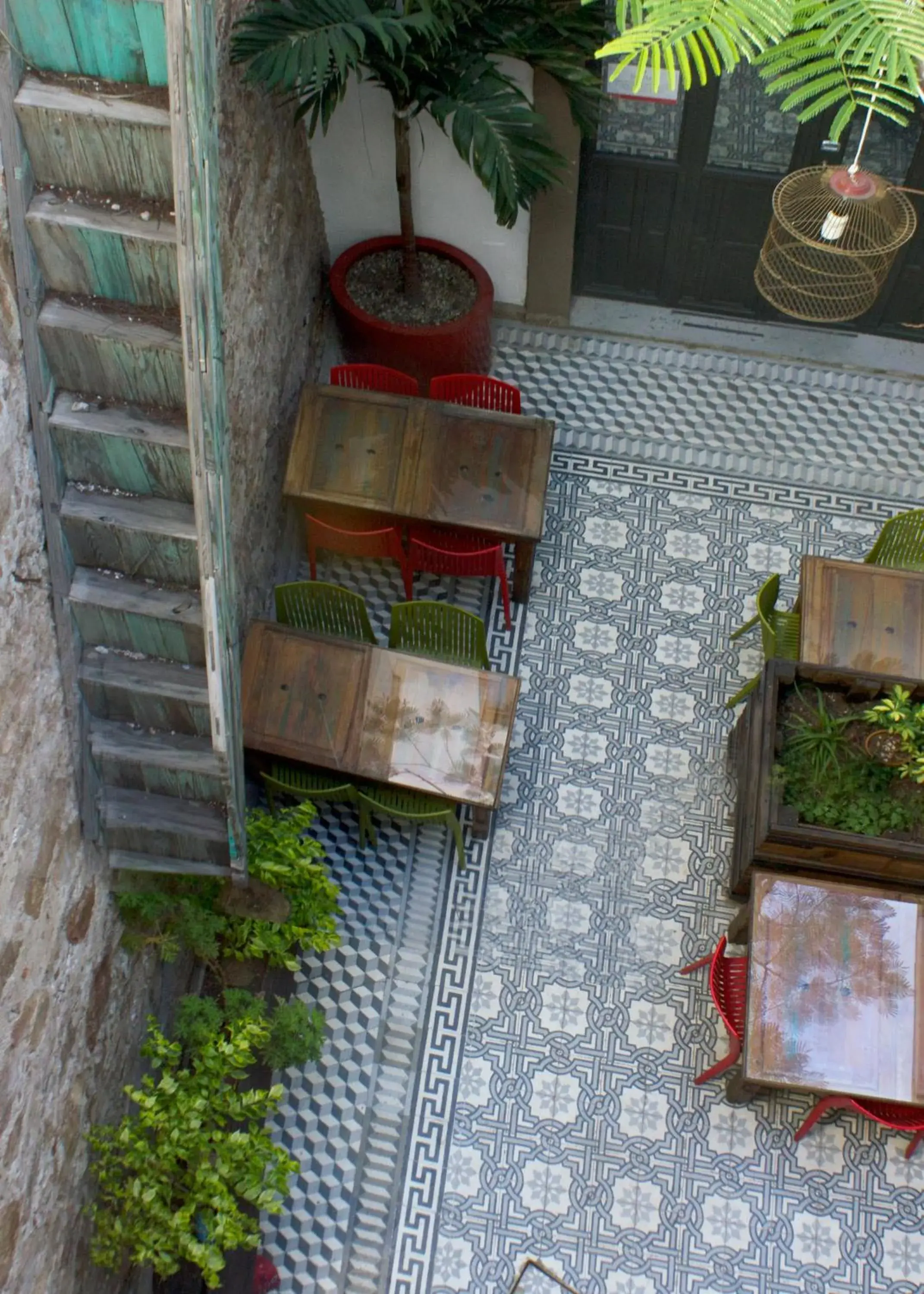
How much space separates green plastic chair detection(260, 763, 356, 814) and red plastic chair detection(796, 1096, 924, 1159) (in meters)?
2.35

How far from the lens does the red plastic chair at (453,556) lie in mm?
6305

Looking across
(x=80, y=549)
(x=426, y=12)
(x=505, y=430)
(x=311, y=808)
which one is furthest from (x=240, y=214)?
(x=311, y=808)

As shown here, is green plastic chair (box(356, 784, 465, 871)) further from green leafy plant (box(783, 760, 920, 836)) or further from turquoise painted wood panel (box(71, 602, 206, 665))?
turquoise painted wood panel (box(71, 602, 206, 665))

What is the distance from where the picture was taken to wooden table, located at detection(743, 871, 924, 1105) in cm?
492

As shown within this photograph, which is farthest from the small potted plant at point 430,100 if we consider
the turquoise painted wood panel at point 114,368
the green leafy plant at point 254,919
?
the green leafy plant at point 254,919

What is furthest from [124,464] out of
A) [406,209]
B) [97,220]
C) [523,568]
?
[406,209]

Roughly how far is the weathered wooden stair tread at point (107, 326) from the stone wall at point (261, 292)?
1.56 m

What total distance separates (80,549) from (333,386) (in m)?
2.66

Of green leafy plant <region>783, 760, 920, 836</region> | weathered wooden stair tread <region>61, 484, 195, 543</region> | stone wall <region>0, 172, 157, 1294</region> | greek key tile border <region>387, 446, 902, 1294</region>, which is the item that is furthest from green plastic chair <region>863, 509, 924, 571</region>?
stone wall <region>0, 172, 157, 1294</region>

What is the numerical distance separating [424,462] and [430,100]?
5.44 feet

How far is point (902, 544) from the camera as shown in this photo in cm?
627

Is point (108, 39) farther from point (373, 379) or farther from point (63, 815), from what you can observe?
point (373, 379)

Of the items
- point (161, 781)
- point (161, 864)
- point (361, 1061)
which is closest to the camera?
point (161, 781)

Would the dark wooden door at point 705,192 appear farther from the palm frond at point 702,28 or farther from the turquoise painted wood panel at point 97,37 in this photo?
the turquoise painted wood panel at point 97,37
